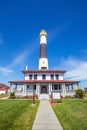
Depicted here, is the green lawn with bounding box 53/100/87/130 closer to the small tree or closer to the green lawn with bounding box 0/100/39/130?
the green lawn with bounding box 0/100/39/130

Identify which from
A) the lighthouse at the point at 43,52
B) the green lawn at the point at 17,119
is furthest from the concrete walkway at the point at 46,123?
the lighthouse at the point at 43,52

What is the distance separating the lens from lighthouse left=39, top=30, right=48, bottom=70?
37375mm

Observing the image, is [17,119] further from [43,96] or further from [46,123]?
[43,96]

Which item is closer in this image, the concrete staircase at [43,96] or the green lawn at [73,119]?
the green lawn at [73,119]

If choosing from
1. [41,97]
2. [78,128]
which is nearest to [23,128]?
[78,128]

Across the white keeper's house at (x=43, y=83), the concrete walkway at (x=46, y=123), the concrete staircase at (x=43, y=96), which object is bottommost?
the concrete staircase at (x=43, y=96)

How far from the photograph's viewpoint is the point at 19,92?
2972 centimetres

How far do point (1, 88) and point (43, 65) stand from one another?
31658mm

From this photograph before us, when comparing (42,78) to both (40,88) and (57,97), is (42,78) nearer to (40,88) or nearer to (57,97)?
(40,88)

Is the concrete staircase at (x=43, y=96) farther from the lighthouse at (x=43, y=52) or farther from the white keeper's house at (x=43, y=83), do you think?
the lighthouse at (x=43, y=52)

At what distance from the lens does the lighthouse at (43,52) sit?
3738 cm

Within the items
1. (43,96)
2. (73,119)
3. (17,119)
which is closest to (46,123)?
(73,119)

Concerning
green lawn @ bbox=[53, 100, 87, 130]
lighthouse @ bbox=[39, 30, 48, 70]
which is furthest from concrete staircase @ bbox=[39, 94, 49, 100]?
green lawn @ bbox=[53, 100, 87, 130]

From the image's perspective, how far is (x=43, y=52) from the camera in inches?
1540
